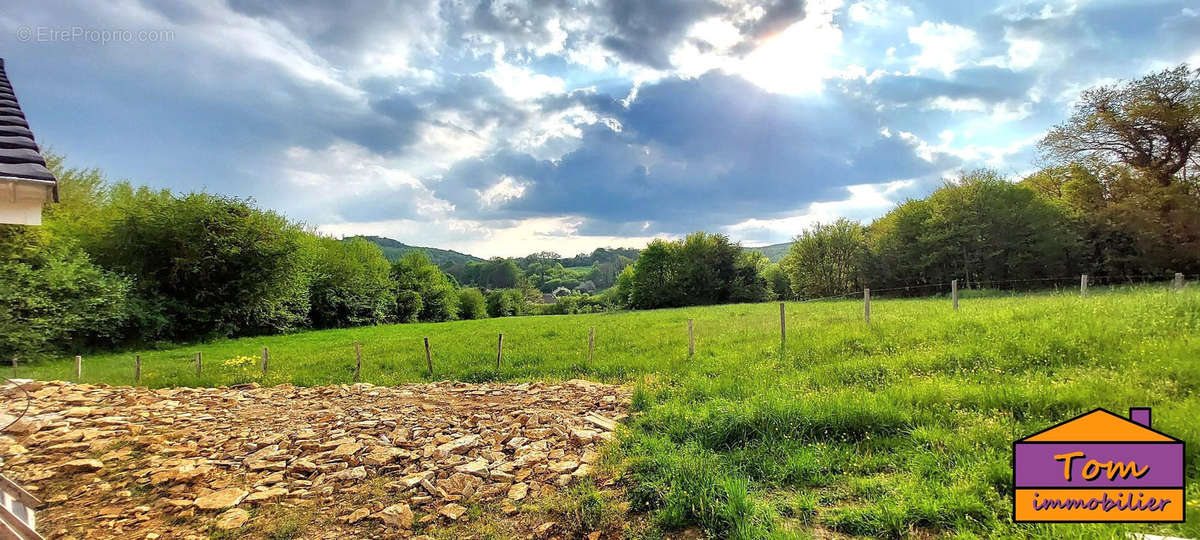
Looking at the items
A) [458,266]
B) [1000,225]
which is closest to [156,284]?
[1000,225]

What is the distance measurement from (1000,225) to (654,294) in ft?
106

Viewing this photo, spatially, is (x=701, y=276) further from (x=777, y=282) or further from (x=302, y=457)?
(x=302, y=457)

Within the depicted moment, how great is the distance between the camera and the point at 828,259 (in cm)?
4494

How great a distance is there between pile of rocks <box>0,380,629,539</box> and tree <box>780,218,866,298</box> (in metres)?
43.3

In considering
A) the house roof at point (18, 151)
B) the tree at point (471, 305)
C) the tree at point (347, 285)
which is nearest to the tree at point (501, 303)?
the tree at point (471, 305)

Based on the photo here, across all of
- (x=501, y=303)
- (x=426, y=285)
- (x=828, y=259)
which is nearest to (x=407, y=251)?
(x=501, y=303)

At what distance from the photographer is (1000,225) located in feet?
108

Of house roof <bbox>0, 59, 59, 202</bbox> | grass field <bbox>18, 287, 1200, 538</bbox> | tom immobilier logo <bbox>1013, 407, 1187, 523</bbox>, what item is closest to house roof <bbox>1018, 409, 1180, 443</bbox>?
tom immobilier logo <bbox>1013, 407, 1187, 523</bbox>

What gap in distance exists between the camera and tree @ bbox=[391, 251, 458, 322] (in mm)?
53062

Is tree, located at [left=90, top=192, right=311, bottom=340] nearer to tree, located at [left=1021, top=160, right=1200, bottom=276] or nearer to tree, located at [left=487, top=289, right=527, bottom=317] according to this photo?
tree, located at [left=487, top=289, right=527, bottom=317]

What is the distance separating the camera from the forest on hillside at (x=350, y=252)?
2159cm

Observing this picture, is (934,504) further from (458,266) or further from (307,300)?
(458,266)

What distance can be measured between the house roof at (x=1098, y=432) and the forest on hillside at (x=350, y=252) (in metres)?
31.6

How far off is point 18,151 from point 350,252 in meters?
47.8
